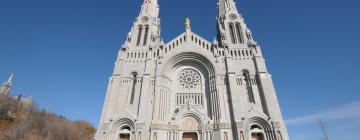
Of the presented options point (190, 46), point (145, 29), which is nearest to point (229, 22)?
point (190, 46)

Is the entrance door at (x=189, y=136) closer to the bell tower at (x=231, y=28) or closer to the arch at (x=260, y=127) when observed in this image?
the arch at (x=260, y=127)

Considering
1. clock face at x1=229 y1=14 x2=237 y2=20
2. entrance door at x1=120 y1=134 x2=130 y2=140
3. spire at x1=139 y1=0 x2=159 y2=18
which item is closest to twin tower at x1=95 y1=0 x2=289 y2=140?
entrance door at x1=120 y1=134 x2=130 y2=140

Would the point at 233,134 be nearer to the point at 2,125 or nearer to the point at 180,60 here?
the point at 180,60

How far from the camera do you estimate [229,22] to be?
87.6ft

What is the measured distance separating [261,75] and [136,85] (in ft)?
45.1

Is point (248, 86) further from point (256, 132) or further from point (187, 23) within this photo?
point (187, 23)

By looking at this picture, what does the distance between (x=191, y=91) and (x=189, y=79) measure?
170cm

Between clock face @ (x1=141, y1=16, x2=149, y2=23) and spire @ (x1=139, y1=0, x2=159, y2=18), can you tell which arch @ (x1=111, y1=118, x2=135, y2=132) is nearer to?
clock face @ (x1=141, y1=16, x2=149, y2=23)

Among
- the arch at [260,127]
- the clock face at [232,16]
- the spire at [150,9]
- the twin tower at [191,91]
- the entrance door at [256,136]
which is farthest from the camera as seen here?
the spire at [150,9]

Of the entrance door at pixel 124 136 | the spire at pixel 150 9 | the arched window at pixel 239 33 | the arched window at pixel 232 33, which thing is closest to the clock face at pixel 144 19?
the spire at pixel 150 9

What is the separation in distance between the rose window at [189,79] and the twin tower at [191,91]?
12 cm

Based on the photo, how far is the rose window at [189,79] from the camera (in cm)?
2248

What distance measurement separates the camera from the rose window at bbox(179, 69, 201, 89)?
73.8 ft

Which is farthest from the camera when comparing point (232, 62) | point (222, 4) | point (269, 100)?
point (222, 4)
